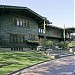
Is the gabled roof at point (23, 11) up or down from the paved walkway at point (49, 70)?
up

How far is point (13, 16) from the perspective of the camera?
36.3 m

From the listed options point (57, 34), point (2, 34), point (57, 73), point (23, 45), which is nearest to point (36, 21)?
point (23, 45)

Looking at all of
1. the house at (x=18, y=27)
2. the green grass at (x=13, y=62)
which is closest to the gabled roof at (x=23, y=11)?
the house at (x=18, y=27)

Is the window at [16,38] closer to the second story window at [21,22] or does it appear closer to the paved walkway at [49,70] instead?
the second story window at [21,22]

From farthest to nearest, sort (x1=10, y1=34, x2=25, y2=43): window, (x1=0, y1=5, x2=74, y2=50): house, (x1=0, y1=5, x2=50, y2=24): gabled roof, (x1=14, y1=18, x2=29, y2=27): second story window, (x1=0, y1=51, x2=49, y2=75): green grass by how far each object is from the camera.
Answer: (x1=14, y1=18, x2=29, y2=27): second story window, (x1=10, y1=34, x2=25, y2=43): window, (x1=0, y1=5, x2=74, y2=50): house, (x1=0, y1=5, x2=50, y2=24): gabled roof, (x1=0, y1=51, x2=49, y2=75): green grass

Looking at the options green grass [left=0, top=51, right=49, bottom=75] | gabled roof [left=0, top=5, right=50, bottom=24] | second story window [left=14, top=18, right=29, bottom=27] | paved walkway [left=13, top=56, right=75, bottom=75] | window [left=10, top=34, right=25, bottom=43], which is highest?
gabled roof [left=0, top=5, right=50, bottom=24]

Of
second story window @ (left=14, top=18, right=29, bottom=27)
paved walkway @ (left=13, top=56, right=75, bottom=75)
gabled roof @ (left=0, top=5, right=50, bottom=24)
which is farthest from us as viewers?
second story window @ (left=14, top=18, right=29, bottom=27)

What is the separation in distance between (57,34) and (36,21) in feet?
51.7

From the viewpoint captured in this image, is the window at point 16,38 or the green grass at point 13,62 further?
the window at point 16,38

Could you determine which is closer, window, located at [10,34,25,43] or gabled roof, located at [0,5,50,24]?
gabled roof, located at [0,5,50,24]

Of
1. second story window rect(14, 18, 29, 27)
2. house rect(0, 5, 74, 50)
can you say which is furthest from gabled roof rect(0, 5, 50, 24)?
second story window rect(14, 18, 29, 27)

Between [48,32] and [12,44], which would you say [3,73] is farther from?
[48,32]

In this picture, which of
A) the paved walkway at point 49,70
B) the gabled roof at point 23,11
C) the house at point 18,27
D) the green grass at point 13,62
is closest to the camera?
the paved walkway at point 49,70

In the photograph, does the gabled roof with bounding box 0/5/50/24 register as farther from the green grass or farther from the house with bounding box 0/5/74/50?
the green grass
